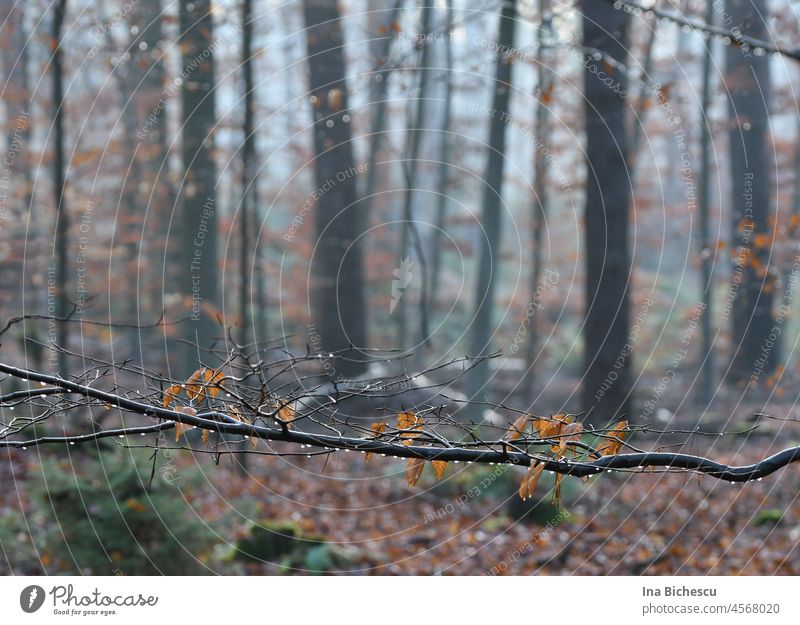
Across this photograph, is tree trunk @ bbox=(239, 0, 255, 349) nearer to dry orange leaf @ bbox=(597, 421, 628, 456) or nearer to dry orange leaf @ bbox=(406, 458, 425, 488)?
dry orange leaf @ bbox=(406, 458, 425, 488)

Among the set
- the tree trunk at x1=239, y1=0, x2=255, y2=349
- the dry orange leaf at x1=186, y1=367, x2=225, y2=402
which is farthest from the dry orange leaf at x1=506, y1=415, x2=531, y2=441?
the tree trunk at x1=239, y1=0, x2=255, y2=349

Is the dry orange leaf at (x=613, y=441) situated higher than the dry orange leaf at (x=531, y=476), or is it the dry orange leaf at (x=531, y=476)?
the dry orange leaf at (x=613, y=441)

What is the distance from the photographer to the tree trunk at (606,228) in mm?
10422

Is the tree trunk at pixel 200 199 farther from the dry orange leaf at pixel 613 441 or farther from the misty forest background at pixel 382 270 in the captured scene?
the dry orange leaf at pixel 613 441

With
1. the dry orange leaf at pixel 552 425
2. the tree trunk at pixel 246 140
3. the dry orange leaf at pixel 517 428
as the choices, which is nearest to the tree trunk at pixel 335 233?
the tree trunk at pixel 246 140

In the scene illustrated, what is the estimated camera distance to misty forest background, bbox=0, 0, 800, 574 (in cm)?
739

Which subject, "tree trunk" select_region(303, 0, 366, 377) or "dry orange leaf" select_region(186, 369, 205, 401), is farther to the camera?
"tree trunk" select_region(303, 0, 366, 377)

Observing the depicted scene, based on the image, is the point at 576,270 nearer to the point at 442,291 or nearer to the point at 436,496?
the point at 442,291

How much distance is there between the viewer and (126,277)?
1888 cm

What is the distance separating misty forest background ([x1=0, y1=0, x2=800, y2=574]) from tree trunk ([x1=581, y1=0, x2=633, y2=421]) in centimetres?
4

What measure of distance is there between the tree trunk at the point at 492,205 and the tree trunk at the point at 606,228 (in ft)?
6.56

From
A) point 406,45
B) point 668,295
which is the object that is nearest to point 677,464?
point 406,45

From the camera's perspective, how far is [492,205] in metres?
14.4

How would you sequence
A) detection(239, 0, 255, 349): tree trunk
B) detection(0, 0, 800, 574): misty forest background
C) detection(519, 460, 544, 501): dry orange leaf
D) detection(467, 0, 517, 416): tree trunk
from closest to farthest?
detection(519, 460, 544, 501): dry orange leaf < detection(0, 0, 800, 574): misty forest background < detection(239, 0, 255, 349): tree trunk < detection(467, 0, 517, 416): tree trunk
